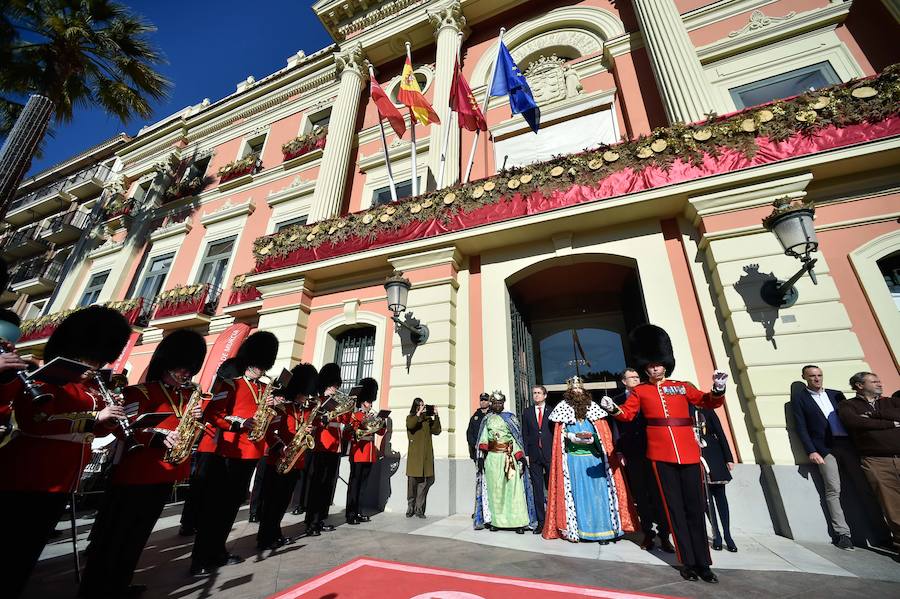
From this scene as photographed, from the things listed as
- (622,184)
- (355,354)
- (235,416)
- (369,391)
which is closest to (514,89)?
(622,184)

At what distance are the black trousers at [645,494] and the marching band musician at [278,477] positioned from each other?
4.44 metres

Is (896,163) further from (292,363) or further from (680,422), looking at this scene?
(292,363)

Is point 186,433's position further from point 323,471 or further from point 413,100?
point 413,100

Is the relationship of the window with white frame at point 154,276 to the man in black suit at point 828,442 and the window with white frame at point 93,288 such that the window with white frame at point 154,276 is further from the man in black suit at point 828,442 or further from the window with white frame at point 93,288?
the man in black suit at point 828,442

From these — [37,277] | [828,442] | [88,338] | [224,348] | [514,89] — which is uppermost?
[514,89]

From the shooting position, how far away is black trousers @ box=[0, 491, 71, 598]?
2.24 m

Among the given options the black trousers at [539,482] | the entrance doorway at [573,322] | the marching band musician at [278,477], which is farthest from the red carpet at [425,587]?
the entrance doorway at [573,322]

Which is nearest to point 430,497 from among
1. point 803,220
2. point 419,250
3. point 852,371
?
point 419,250

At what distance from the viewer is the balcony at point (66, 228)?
1988cm

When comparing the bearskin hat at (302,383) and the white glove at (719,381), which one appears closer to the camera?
the white glove at (719,381)

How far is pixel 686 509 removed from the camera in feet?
12.0

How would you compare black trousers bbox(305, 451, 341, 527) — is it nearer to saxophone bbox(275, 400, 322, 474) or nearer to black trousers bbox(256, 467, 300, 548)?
black trousers bbox(256, 467, 300, 548)

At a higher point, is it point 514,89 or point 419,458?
point 514,89

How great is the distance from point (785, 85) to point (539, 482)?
10351 millimetres
